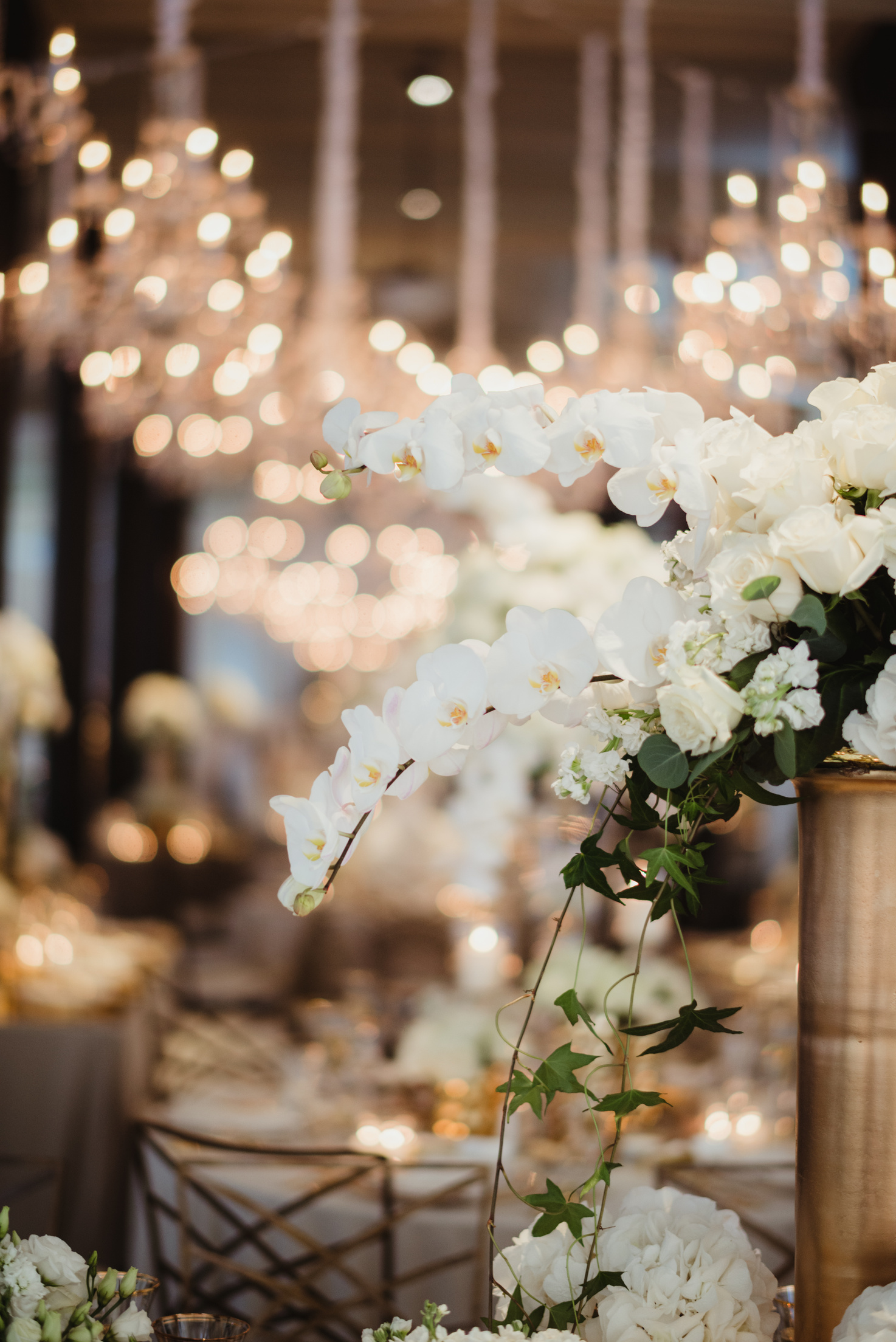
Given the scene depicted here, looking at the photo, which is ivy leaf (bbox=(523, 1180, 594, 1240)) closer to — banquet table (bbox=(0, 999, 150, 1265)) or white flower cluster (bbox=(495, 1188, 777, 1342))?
white flower cluster (bbox=(495, 1188, 777, 1342))

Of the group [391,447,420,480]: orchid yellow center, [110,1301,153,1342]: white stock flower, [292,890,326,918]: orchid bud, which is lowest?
[110,1301,153,1342]: white stock flower

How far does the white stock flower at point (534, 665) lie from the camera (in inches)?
36.6

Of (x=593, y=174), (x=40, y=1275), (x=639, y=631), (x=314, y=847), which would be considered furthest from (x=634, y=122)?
(x=40, y=1275)

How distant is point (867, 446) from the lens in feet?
2.89

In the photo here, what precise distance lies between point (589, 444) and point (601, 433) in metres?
0.01

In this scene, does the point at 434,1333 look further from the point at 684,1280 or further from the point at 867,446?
the point at 867,446

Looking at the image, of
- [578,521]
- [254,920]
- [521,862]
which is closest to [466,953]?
[521,862]

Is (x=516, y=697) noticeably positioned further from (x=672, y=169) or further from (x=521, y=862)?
(x=672, y=169)

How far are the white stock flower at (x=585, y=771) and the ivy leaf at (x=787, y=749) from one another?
12 centimetres

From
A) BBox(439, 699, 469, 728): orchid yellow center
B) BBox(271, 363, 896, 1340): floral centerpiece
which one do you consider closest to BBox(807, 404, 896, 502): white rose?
BBox(271, 363, 896, 1340): floral centerpiece

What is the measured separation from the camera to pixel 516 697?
935 mm

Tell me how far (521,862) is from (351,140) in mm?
3968

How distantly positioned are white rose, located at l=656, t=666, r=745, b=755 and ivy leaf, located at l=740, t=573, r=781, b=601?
0.20ft

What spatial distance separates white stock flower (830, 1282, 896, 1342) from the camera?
840mm
